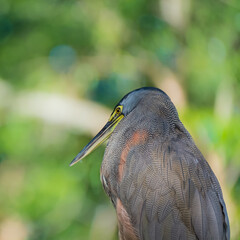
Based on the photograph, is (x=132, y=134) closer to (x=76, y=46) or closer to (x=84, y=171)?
(x=84, y=171)

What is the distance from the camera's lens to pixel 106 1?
1220cm

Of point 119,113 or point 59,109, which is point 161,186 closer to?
point 119,113

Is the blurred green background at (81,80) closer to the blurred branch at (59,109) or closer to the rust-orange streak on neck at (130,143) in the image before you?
the blurred branch at (59,109)

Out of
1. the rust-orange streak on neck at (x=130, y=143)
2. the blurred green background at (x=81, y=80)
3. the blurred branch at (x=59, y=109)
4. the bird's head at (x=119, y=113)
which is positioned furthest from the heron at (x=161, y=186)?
the blurred branch at (x=59, y=109)

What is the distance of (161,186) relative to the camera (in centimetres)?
340

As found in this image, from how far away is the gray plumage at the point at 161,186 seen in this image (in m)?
3.36

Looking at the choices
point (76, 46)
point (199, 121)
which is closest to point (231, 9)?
point (76, 46)

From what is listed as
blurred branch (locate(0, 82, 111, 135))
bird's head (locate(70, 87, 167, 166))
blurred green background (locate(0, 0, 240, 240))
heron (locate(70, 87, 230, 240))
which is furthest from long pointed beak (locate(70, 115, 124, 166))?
blurred branch (locate(0, 82, 111, 135))

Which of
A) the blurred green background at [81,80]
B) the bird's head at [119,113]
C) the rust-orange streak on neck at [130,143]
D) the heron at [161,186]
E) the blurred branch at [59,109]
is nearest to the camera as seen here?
the heron at [161,186]

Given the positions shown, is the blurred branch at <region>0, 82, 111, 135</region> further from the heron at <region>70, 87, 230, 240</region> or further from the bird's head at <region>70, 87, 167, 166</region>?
the heron at <region>70, 87, 230, 240</region>

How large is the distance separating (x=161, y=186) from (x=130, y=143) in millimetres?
328

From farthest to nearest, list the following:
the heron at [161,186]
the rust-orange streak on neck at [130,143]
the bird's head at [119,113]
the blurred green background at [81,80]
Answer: the blurred green background at [81,80] < the bird's head at [119,113] < the rust-orange streak on neck at [130,143] < the heron at [161,186]

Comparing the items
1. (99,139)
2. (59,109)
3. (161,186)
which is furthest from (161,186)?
(59,109)

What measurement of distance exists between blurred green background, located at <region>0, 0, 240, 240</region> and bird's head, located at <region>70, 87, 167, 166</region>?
5509 mm
